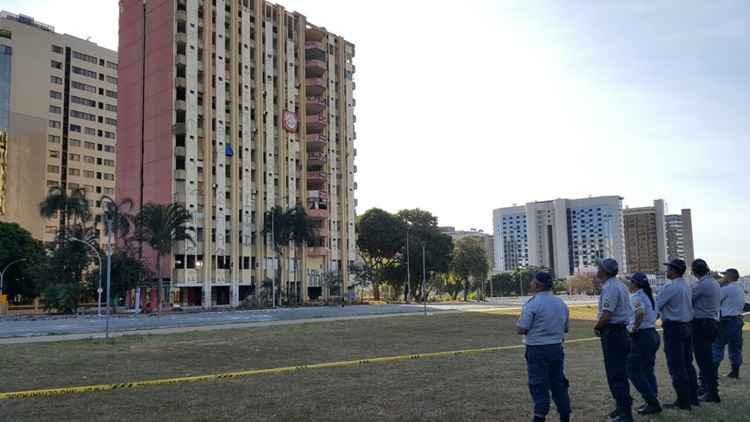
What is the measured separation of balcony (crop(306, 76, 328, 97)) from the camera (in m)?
86.5

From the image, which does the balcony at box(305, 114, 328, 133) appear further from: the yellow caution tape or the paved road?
the yellow caution tape

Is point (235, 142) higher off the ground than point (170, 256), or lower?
higher

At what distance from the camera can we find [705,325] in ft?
34.1

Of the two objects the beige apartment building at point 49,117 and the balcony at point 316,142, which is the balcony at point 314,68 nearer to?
the balcony at point 316,142

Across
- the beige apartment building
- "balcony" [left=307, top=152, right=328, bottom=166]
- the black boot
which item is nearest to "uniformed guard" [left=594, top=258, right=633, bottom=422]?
the black boot

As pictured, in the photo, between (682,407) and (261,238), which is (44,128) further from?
(682,407)

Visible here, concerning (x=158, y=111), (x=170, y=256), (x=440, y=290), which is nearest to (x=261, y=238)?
(x=170, y=256)

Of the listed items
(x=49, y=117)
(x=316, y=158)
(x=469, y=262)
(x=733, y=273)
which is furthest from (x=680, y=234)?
(x=733, y=273)

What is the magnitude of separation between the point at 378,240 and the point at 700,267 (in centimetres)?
7912

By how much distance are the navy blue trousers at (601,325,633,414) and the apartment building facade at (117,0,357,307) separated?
61.3 metres

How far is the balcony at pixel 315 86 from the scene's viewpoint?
284 ft

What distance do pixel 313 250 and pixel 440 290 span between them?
139 feet

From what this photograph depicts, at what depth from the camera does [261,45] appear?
79438mm

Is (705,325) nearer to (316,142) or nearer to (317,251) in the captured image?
(317,251)
